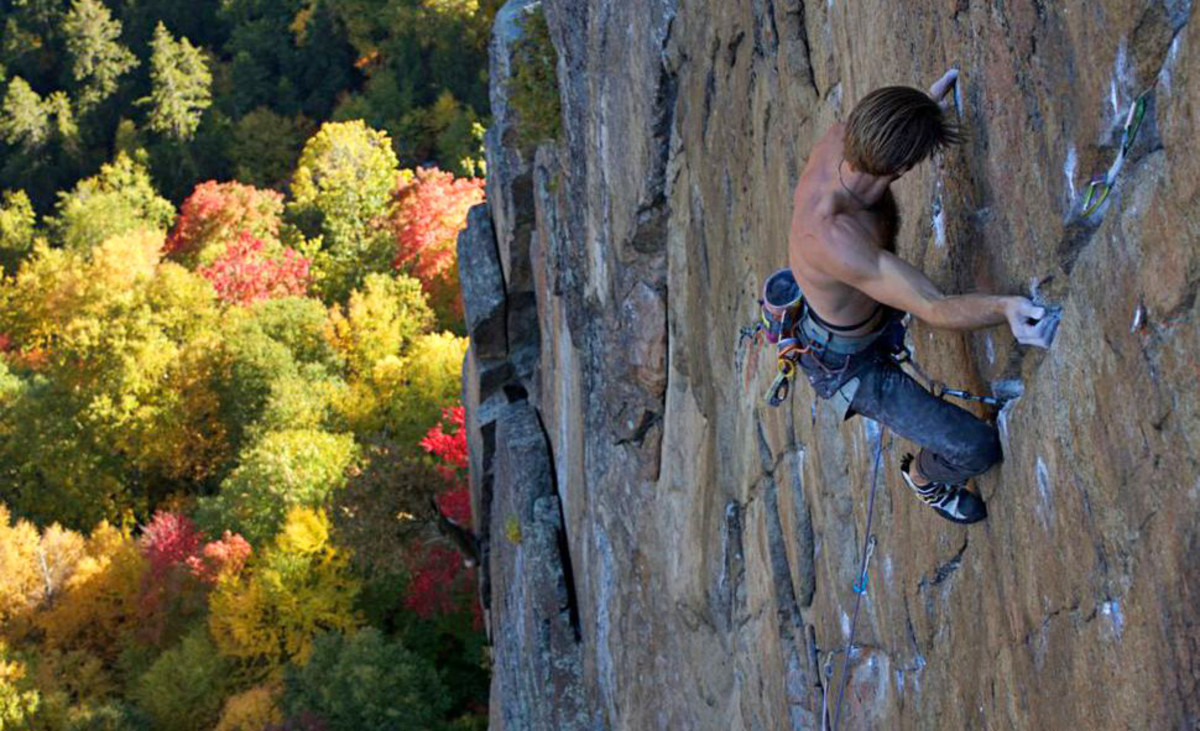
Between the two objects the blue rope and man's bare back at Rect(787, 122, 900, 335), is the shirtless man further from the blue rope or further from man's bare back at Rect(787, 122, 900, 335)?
the blue rope

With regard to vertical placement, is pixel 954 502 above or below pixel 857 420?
below

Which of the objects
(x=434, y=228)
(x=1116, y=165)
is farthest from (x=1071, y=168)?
(x=434, y=228)

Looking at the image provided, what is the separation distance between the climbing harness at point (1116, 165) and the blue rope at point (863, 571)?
224 cm

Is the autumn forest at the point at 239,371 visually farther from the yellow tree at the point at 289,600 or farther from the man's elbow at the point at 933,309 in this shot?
the man's elbow at the point at 933,309

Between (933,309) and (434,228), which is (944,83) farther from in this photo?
(434,228)

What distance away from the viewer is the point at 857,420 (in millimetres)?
7062

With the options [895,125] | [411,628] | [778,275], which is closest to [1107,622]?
[895,125]

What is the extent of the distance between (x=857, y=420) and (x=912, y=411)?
1.29m

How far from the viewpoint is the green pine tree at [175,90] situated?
212 ft

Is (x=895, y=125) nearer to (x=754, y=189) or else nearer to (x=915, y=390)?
(x=915, y=390)

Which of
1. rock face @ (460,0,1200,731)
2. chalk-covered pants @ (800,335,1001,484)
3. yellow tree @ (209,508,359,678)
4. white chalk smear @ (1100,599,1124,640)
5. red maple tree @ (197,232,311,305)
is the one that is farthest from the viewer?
red maple tree @ (197,232,311,305)

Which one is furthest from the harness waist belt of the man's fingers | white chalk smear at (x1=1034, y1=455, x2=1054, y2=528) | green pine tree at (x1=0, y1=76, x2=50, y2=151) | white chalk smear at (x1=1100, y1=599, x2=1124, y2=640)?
green pine tree at (x1=0, y1=76, x2=50, y2=151)

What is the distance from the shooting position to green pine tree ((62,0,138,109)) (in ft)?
223

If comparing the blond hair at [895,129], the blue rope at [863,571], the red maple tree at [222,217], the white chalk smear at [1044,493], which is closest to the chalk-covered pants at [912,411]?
the white chalk smear at [1044,493]
